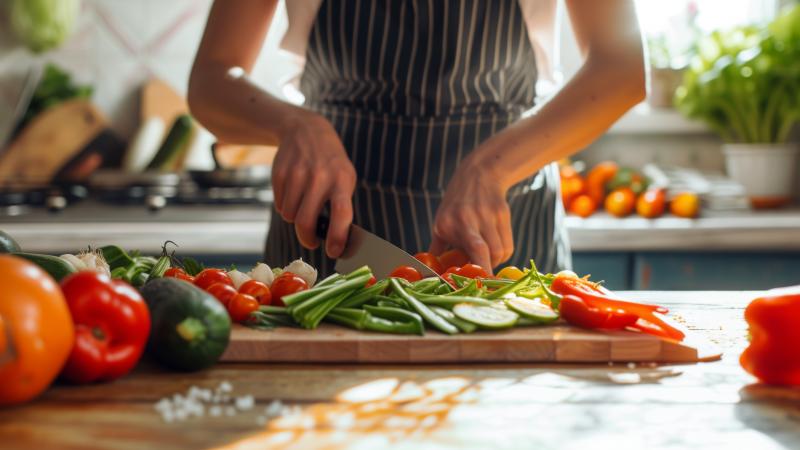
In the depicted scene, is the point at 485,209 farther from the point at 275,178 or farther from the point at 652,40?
the point at 652,40

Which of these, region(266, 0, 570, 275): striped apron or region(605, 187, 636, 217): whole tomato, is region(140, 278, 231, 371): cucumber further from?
region(605, 187, 636, 217): whole tomato

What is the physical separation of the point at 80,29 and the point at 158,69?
0.92 ft

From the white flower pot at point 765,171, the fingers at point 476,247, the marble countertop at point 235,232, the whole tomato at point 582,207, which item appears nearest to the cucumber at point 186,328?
the fingers at point 476,247

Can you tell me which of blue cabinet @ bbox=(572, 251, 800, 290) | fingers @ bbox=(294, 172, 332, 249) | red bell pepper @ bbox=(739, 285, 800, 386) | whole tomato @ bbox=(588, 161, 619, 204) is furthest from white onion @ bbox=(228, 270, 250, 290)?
whole tomato @ bbox=(588, 161, 619, 204)

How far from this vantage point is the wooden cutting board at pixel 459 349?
101cm

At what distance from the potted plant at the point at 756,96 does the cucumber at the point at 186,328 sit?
219cm

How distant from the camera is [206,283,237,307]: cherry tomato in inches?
43.0

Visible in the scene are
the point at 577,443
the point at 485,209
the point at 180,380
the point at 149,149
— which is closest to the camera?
the point at 577,443

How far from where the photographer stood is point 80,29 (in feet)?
9.93

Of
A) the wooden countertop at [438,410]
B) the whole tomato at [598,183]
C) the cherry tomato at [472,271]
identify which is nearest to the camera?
the wooden countertop at [438,410]

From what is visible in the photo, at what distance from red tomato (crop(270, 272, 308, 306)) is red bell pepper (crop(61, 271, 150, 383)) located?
275 millimetres

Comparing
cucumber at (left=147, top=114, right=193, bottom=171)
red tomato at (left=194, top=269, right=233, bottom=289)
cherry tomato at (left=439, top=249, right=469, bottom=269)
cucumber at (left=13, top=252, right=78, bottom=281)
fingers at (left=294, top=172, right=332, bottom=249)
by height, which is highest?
cucumber at (left=147, top=114, right=193, bottom=171)

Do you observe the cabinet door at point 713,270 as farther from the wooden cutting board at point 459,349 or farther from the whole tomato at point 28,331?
the whole tomato at point 28,331

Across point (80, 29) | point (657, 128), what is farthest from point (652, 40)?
point (80, 29)
